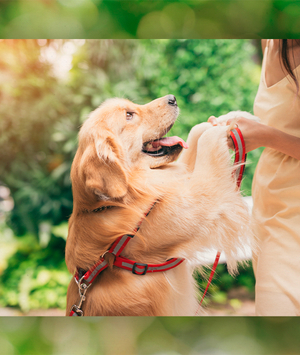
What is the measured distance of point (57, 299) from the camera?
1.17 metres

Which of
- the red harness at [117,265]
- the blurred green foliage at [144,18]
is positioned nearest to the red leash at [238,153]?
the red harness at [117,265]

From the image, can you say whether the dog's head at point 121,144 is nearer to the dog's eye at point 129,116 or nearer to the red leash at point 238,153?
the dog's eye at point 129,116

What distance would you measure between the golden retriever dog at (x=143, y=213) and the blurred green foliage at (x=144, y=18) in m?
0.34

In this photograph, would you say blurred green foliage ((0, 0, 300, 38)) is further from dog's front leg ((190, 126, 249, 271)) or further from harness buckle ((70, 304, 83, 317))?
harness buckle ((70, 304, 83, 317))

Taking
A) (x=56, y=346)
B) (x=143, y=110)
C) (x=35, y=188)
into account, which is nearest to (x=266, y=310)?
(x=56, y=346)

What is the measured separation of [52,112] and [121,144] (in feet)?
1.48

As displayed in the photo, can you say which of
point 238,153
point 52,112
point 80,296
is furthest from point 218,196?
point 52,112

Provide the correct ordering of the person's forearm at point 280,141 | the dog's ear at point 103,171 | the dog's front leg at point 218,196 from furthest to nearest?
the person's forearm at point 280,141 → the dog's front leg at point 218,196 → the dog's ear at point 103,171

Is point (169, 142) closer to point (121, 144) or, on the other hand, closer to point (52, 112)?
point (121, 144)

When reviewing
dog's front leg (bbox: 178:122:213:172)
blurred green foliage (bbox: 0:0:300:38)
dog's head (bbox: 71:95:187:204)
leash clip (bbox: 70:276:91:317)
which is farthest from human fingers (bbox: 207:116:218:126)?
leash clip (bbox: 70:276:91:317)

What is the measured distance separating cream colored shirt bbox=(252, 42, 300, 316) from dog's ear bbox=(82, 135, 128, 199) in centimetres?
69

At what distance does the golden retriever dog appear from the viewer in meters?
Result: 0.98

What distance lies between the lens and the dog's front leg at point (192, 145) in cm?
117

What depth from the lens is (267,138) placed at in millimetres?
1113
